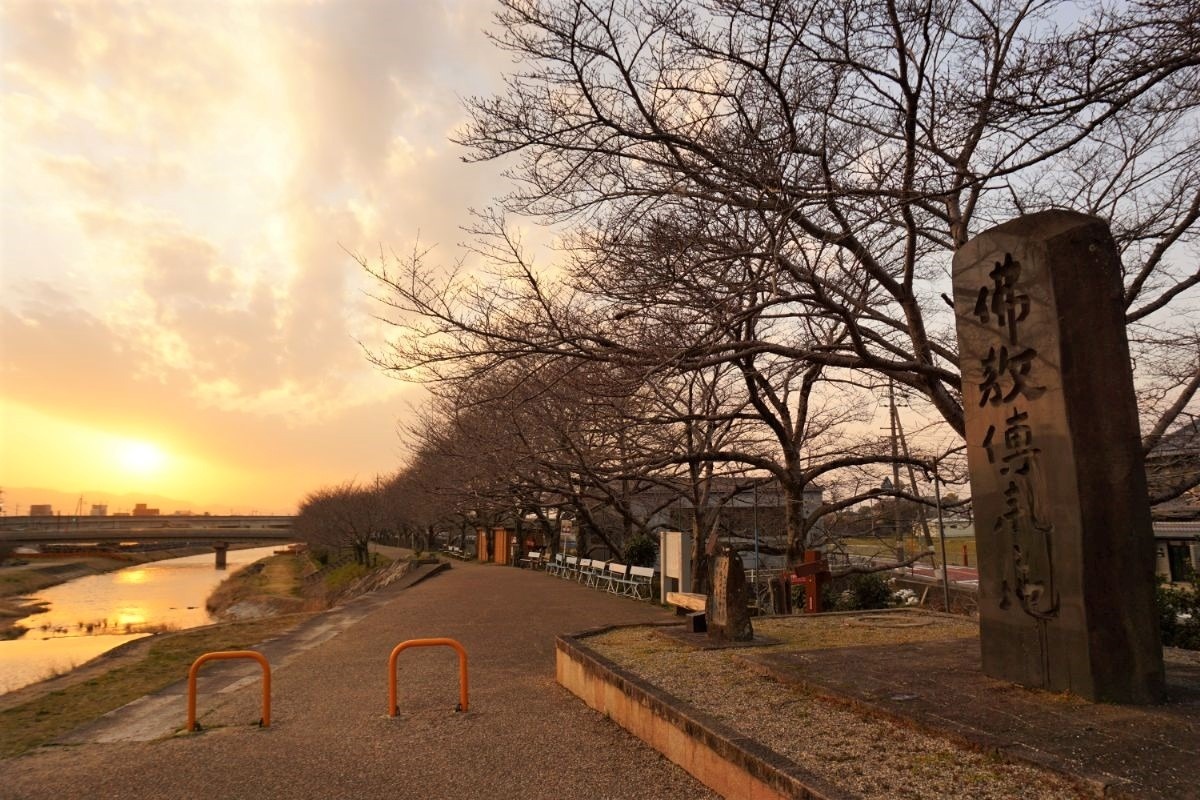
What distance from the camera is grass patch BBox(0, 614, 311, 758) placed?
23.6ft

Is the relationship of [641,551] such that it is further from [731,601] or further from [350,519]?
[350,519]

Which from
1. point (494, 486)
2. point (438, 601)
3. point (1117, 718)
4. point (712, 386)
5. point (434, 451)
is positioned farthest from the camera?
point (434, 451)

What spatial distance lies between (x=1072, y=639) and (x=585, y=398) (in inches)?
265

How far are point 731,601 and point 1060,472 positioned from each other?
14.0ft

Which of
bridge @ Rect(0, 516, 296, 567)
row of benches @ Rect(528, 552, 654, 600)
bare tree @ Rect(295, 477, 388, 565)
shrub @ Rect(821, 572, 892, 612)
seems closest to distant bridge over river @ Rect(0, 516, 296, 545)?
bridge @ Rect(0, 516, 296, 567)

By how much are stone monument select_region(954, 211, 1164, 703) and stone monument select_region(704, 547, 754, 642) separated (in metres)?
2.99

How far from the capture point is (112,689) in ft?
30.2

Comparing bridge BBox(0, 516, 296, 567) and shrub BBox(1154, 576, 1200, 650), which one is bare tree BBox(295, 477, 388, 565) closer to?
bridge BBox(0, 516, 296, 567)

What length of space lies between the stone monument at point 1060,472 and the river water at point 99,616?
45.8ft

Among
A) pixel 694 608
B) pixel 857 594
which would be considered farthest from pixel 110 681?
pixel 857 594

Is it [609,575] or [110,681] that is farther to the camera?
[609,575]

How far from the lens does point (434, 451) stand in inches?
962

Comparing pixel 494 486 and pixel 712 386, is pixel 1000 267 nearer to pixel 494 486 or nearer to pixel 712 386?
pixel 712 386

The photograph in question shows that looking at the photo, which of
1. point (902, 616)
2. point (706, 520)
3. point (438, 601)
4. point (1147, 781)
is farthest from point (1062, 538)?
point (438, 601)
